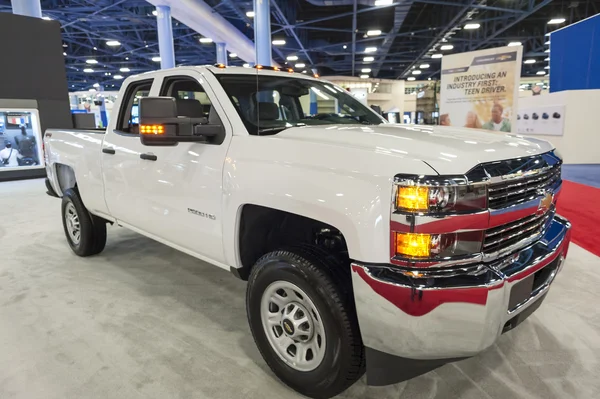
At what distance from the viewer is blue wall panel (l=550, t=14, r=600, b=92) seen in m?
12.2

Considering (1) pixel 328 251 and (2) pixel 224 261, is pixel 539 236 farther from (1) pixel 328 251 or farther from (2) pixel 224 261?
(2) pixel 224 261

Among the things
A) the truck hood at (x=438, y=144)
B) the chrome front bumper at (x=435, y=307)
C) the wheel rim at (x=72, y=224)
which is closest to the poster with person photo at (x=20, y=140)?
the wheel rim at (x=72, y=224)

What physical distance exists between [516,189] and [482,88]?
768 cm

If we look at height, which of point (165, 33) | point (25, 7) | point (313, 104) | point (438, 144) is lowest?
point (438, 144)

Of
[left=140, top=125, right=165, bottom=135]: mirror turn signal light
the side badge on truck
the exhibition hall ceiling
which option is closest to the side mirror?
[left=140, top=125, right=165, bottom=135]: mirror turn signal light

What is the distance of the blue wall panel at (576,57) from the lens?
39.9 ft

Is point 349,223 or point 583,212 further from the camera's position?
point 583,212

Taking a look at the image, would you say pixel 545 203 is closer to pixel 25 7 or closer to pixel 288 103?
pixel 288 103

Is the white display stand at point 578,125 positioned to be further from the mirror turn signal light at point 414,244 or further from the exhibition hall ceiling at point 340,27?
the mirror turn signal light at point 414,244

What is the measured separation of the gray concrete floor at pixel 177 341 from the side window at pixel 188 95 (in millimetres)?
1495

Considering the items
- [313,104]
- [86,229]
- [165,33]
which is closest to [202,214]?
[313,104]

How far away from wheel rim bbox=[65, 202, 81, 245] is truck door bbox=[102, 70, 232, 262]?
1.53 meters

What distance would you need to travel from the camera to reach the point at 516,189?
6.00ft

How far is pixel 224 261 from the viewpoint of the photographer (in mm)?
2529
